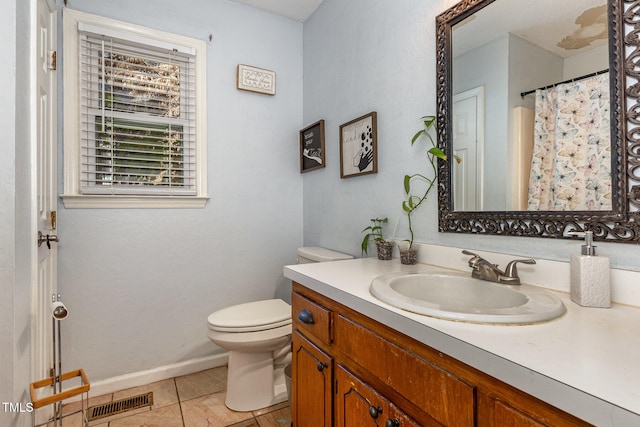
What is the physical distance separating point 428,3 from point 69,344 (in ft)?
8.58

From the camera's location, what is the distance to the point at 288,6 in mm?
2322

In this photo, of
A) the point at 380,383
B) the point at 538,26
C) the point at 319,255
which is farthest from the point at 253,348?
the point at 538,26

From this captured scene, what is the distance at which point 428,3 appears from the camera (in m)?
1.41

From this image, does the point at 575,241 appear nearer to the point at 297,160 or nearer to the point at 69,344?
the point at 297,160

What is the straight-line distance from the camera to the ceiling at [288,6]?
2.27 metres

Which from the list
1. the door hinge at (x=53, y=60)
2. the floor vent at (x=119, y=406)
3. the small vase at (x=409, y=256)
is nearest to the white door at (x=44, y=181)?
the door hinge at (x=53, y=60)

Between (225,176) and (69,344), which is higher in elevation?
(225,176)

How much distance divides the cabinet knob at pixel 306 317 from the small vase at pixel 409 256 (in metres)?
0.51

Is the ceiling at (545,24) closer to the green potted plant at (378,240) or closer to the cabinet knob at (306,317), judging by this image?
the green potted plant at (378,240)

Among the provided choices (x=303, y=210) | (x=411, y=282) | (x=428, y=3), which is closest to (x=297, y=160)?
(x=303, y=210)

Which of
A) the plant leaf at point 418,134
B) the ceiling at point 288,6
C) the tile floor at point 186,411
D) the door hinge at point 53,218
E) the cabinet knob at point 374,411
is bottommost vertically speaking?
the tile floor at point 186,411

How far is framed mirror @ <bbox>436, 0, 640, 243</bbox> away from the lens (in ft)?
2.79

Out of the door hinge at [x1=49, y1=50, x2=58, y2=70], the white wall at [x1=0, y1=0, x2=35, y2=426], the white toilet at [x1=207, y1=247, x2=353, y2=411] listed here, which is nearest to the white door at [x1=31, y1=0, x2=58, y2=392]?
the door hinge at [x1=49, y1=50, x2=58, y2=70]

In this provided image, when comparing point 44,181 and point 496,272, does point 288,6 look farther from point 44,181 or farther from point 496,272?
point 496,272
